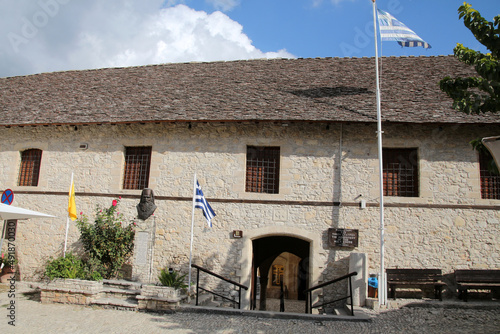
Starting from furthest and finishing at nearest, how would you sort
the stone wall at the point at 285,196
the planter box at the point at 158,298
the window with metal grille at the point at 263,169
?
the window with metal grille at the point at 263,169 → the stone wall at the point at 285,196 → the planter box at the point at 158,298

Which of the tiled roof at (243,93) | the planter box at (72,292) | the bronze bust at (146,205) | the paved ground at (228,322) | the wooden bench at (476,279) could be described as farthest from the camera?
the bronze bust at (146,205)

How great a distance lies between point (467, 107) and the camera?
18.7ft

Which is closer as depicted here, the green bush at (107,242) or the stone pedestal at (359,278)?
the stone pedestal at (359,278)

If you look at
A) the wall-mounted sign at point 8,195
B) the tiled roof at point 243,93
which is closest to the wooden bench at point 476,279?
the tiled roof at point 243,93

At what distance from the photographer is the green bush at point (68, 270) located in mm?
8828

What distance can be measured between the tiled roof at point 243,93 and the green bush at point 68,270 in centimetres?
397

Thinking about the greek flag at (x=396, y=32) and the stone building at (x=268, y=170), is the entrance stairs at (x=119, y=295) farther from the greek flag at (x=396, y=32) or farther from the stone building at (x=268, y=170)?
the greek flag at (x=396, y=32)

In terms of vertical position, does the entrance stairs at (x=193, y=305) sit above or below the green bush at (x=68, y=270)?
below

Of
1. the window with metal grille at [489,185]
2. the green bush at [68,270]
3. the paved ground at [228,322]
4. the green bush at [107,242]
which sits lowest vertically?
the paved ground at [228,322]

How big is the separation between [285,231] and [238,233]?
1284 mm

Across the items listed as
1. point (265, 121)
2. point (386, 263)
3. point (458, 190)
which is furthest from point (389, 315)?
point (265, 121)

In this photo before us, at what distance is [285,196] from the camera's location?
10.1m

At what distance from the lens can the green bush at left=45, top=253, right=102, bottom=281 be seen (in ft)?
29.0

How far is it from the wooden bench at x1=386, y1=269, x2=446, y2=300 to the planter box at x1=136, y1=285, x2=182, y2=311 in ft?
16.8
